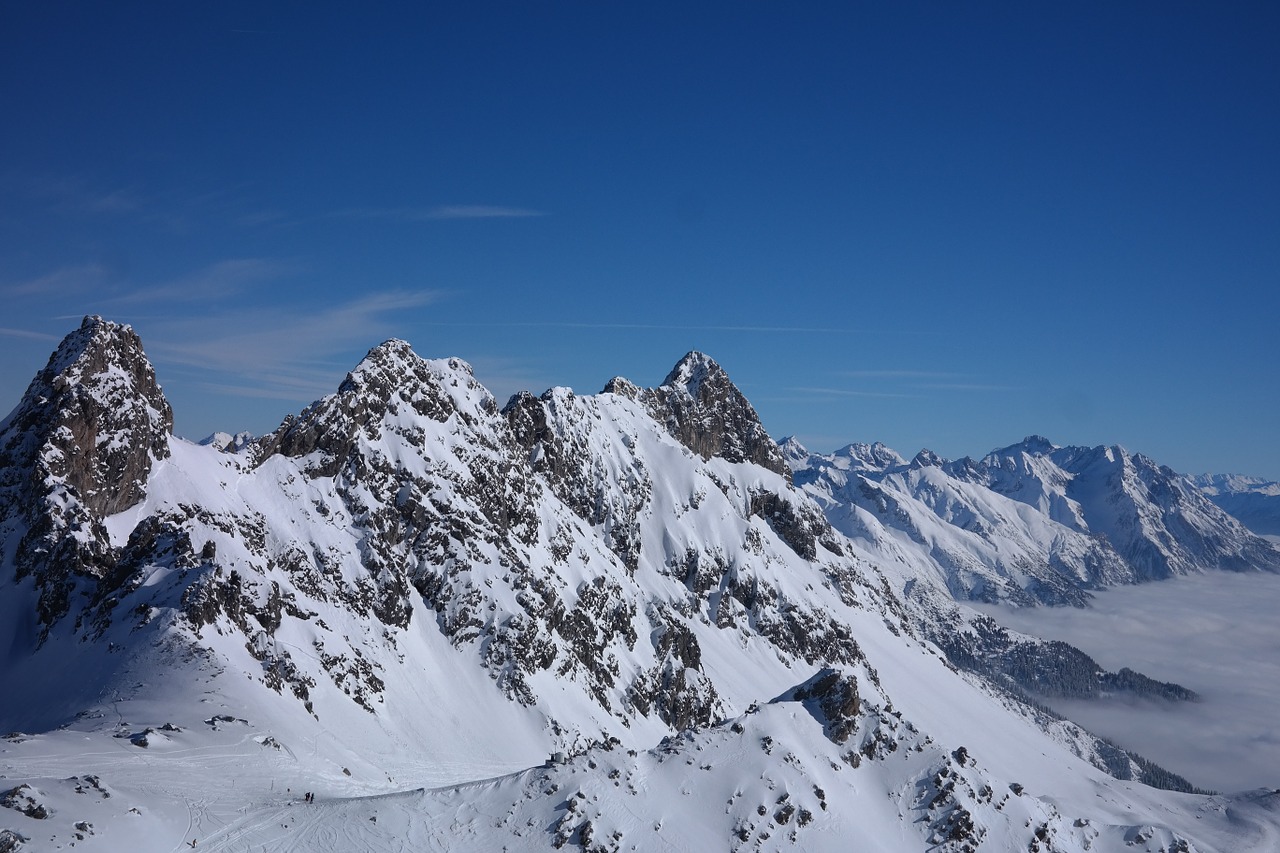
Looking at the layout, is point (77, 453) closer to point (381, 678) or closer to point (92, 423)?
point (92, 423)

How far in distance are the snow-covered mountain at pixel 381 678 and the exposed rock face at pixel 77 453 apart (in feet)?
0.92

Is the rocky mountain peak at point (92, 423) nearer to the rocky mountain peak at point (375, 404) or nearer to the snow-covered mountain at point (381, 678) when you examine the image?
the snow-covered mountain at point (381, 678)

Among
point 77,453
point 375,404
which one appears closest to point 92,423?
point 77,453

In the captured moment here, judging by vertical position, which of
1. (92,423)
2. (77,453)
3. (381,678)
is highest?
(92,423)

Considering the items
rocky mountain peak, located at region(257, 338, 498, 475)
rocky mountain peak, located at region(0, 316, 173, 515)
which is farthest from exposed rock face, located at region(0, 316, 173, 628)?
rocky mountain peak, located at region(257, 338, 498, 475)

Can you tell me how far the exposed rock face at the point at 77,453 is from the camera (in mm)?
75562

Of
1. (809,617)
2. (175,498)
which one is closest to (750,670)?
(809,617)

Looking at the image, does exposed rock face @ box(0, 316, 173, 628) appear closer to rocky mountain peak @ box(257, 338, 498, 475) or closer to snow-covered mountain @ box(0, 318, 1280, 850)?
snow-covered mountain @ box(0, 318, 1280, 850)

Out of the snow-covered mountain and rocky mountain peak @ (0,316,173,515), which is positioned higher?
rocky mountain peak @ (0,316,173,515)

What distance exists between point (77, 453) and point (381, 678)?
3953 centimetres

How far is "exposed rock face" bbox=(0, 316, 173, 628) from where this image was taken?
7556 centimetres

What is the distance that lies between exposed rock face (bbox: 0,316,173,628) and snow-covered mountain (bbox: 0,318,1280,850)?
0.28 m

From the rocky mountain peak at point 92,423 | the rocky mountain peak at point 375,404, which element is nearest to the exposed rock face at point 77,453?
the rocky mountain peak at point 92,423

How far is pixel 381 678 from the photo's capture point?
9050cm
